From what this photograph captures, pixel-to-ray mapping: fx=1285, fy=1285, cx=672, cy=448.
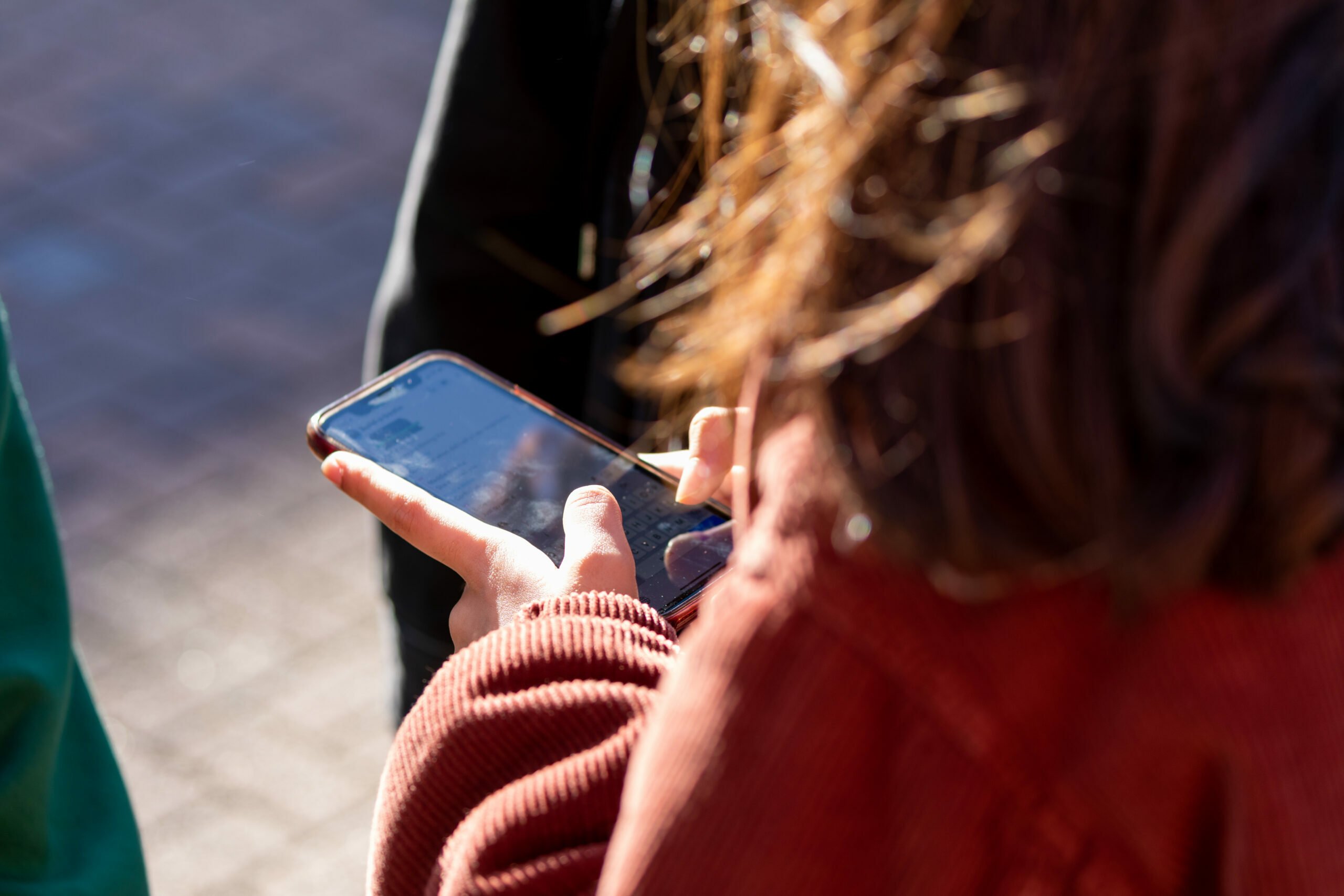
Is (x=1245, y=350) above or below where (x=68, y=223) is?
above

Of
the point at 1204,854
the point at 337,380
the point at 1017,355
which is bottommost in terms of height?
the point at 337,380

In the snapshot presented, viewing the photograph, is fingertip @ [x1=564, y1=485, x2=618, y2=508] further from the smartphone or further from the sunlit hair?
the sunlit hair

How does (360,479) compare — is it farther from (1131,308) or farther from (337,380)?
(337,380)

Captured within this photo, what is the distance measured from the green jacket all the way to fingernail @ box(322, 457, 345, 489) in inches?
9.9

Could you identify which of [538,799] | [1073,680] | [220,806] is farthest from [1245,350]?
[220,806]

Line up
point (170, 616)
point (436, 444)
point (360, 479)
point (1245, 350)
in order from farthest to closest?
point (170, 616) → point (436, 444) → point (360, 479) → point (1245, 350)

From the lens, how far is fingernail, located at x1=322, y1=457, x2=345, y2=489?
1.22m

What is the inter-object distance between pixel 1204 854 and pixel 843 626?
191 millimetres

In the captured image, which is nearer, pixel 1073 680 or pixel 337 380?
pixel 1073 680

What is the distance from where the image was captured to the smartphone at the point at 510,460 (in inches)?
50.8

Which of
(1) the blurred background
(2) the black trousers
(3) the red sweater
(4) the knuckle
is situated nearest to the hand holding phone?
(4) the knuckle

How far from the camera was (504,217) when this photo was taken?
149 cm

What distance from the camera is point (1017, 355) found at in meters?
0.54

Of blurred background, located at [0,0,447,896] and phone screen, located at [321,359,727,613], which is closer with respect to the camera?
phone screen, located at [321,359,727,613]
